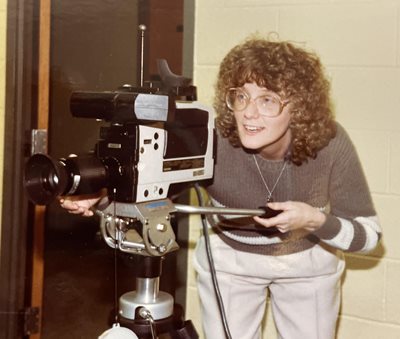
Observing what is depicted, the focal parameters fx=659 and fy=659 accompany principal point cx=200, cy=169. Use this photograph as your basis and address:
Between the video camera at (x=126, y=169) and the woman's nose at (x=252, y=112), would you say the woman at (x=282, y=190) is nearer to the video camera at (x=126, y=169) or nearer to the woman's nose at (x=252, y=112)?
the woman's nose at (x=252, y=112)

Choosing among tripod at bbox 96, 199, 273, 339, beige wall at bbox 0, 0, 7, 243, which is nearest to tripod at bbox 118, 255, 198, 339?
tripod at bbox 96, 199, 273, 339

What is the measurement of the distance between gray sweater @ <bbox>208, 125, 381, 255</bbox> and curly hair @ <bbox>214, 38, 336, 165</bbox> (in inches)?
1.2

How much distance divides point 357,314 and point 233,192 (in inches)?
23.0

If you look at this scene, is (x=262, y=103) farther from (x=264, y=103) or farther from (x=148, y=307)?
(x=148, y=307)

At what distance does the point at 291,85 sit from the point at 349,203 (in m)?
0.29

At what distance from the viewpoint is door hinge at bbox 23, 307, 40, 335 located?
159 centimetres

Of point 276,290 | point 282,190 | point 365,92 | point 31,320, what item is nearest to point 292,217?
point 282,190

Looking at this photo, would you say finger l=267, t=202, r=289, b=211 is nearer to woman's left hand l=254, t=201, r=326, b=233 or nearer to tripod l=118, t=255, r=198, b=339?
woman's left hand l=254, t=201, r=326, b=233

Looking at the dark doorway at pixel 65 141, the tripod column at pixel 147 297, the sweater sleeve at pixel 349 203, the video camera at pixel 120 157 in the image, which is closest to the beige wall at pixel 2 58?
the dark doorway at pixel 65 141

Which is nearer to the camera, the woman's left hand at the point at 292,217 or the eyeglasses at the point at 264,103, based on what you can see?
the woman's left hand at the point at 292,217

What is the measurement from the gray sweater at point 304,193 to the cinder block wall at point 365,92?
0.86ft

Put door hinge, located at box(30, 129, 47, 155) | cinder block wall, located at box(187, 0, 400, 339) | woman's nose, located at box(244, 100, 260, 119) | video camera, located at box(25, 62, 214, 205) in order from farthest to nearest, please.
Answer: cinder block wall, located at box(187, 0, 400, 339) < door hinge, located at box(30, 129, 47, 155) < woman's nose, located at box(244, 100, 260, 119) < video camera, located at box(25, 62, 214, 205)

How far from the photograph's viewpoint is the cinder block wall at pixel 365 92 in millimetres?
1690

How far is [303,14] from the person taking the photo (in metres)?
1.77
